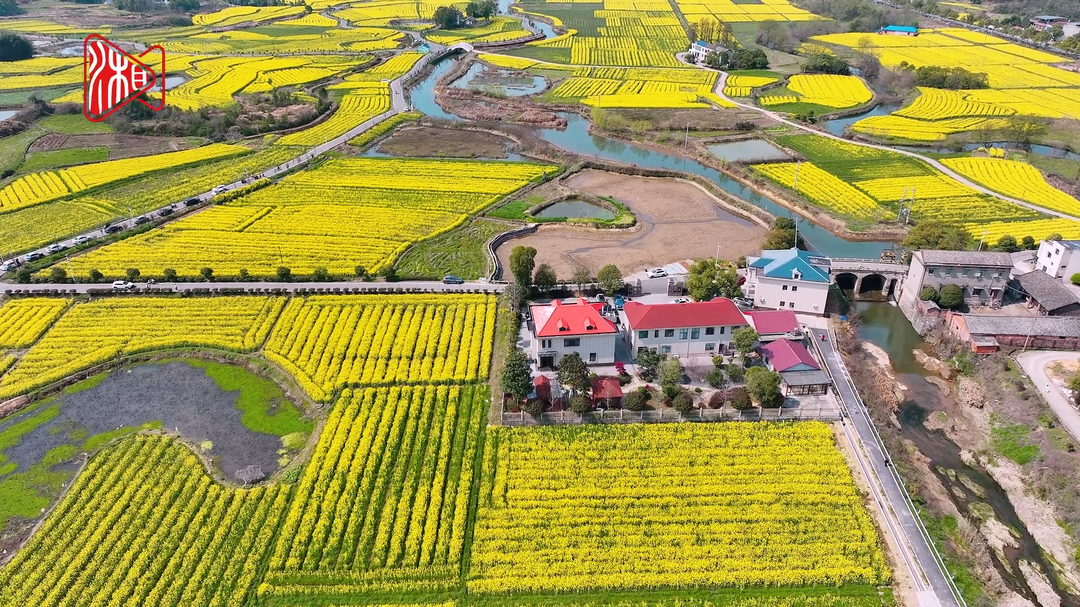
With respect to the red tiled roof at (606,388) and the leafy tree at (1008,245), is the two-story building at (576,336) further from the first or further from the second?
the leafy tree at (1008,245)

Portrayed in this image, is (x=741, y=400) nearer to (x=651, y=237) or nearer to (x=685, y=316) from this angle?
(x=685, y=316)

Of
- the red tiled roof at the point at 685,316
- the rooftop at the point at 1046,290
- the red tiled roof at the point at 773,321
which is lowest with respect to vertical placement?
the red tiled roof at the point at 773,321

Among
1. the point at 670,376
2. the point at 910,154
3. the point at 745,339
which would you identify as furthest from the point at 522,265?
the point at 910,154

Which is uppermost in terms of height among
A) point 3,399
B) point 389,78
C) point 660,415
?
point 389,78

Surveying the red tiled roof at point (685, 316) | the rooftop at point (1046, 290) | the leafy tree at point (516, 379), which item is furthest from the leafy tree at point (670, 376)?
the rooftop at point (1046, 290)

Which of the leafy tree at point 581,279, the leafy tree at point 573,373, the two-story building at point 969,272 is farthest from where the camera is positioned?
the leafy tree at point 581,279

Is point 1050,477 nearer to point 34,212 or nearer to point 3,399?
point 3,399

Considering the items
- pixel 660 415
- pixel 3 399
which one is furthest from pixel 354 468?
pixel 3 399
